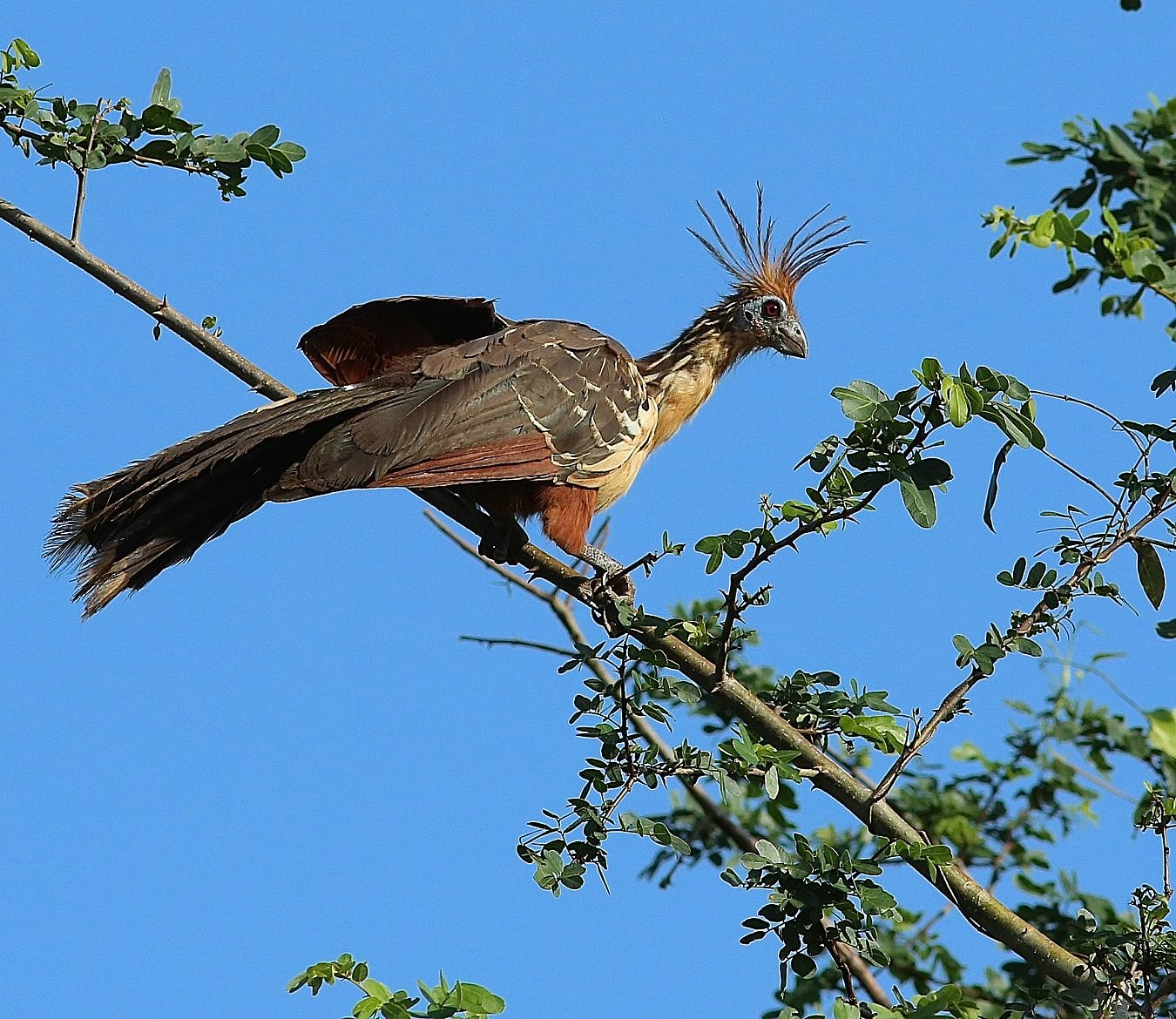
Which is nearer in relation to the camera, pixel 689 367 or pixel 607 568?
pixel 607 568

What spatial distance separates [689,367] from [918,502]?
2.92 meters

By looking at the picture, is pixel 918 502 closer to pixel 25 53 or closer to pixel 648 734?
pixel 648 734

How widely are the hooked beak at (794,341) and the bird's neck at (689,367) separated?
6.4 inches

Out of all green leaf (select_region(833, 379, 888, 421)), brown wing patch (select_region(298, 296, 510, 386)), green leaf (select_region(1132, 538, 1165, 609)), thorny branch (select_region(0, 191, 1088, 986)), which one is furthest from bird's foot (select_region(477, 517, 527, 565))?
green leaf (select_region(1132, 538, 1165, 609))

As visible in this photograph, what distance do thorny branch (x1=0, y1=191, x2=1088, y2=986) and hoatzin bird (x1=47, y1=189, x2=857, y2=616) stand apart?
32cm

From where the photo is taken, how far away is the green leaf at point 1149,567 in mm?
3146

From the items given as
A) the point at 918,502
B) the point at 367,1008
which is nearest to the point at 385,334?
the point at 918,502

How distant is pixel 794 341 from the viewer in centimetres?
598

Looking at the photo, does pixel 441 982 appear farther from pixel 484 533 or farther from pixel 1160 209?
pixel 1160 209

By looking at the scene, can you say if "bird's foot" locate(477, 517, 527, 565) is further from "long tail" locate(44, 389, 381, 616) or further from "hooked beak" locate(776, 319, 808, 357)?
"hooked beak" locate(776, 319, 808, 357)

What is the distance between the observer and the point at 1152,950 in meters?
3.07

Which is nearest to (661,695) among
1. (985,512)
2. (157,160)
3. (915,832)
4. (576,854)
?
(576,854)

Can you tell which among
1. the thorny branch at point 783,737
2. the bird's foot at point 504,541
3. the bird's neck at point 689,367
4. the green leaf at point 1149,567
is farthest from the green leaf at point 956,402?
the bird's neck at point 689,367

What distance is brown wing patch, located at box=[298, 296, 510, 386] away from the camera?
4.80 m
